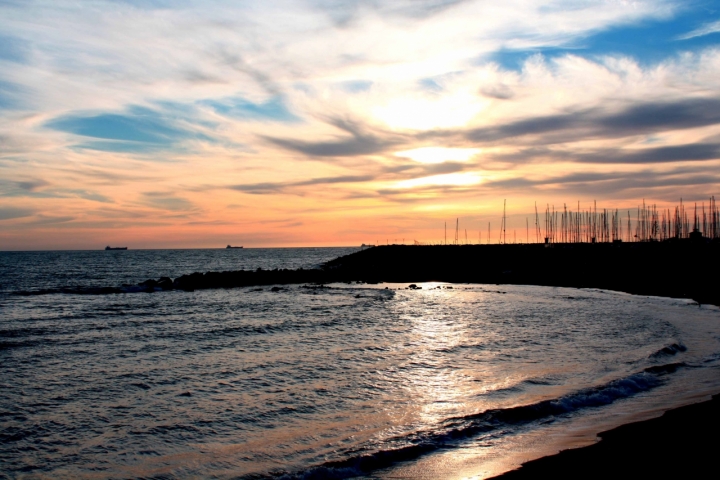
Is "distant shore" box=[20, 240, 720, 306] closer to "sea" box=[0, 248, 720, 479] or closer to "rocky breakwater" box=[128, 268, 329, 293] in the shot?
"rocky breakwater" box=[128, 268, 329, 293]

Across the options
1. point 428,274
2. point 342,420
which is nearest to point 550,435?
point 342,420

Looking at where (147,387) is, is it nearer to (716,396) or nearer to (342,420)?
(342,420)

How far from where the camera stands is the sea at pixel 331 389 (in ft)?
36.6

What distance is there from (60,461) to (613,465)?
39.0 feet

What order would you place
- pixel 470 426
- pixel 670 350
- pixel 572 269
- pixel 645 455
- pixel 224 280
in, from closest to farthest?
pixel 645 455, pixel 470 426, pixel 670 350, pixel 224 280, pixel 572 269

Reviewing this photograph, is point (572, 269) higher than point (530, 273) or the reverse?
higher

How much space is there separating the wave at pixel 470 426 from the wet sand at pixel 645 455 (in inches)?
84.8

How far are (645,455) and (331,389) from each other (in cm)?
920

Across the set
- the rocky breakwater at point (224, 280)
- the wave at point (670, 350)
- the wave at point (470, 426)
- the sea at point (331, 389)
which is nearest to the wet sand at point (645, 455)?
the sea at point (331, 389)

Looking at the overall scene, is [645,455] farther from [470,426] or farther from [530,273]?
[530,273]

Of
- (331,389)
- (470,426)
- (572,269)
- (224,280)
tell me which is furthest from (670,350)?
(572,269)

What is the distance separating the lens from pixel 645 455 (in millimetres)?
10320

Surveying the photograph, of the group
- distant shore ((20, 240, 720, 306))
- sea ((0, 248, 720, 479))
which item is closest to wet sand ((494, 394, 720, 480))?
sea ((0, 248, 720, 479))

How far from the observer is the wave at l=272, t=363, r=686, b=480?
10.5m
